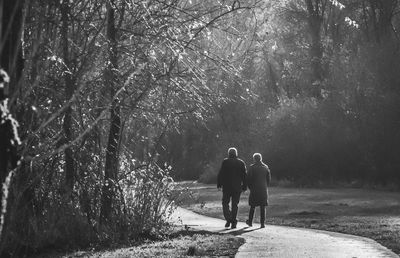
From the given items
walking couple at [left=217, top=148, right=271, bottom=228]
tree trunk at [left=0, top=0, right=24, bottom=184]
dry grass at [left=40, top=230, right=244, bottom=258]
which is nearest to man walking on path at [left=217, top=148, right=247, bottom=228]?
walking couple at [left=217, top=148, right=271, bottom=228]

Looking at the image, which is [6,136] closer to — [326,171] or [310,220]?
[310,220]

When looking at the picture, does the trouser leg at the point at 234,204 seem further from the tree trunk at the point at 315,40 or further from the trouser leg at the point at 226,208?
the tree trunk at the point at 315,40

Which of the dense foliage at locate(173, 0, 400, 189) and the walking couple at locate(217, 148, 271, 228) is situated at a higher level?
the dense foliage at locate(173, 0, 400, 189)

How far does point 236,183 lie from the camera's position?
19.2 meters

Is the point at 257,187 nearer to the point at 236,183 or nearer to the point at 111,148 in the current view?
the point at 236,183

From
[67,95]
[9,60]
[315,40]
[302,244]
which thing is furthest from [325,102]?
[9,60]

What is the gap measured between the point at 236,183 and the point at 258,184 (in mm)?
819

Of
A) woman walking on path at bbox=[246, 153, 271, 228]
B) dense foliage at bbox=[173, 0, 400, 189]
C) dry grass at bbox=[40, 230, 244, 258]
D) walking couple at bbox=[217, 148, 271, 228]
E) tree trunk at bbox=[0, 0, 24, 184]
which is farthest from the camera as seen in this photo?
dense foliage at bbox=[173, 0, 400, 189]

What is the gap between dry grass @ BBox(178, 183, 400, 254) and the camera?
58.2 ft

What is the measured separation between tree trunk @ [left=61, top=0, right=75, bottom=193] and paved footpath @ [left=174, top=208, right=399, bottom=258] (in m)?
3.31

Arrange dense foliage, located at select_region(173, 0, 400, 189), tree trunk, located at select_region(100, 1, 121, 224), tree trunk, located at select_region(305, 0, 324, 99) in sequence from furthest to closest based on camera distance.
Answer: tree trunk, located at select_region(305, 0, 324, 99) < dense foliage, located at select_region(173, 0, 400, 189) < tree trunk, located at select_region(100, 1, 121, 224)

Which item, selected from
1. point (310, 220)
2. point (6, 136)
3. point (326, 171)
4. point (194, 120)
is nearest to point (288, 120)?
→ point (326, 171)

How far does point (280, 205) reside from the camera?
28.3 metres

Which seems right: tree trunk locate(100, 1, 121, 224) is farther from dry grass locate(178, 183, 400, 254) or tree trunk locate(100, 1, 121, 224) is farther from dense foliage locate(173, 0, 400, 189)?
dense foliage locate(173, 0, 400, 189)
